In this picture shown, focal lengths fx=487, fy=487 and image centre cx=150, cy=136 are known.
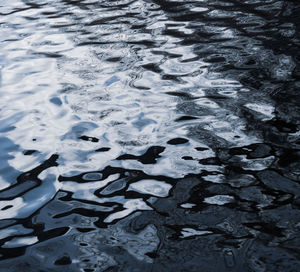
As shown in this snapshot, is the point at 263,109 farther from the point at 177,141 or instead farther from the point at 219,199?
the point at 219,199

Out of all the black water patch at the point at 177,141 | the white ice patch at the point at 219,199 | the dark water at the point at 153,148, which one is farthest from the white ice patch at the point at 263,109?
the white ice patch at the point at 219,199

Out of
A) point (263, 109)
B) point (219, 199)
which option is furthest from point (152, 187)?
point (263, 109)

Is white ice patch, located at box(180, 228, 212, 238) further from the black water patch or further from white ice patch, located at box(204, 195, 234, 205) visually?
the black water patch

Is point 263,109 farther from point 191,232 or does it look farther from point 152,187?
point 191,232

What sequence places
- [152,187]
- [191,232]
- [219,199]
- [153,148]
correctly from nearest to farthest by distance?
1. [191,232]
2. [219,199]
3. [152,187]
4. [153,148]

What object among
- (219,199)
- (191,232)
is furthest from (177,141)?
(191,232)

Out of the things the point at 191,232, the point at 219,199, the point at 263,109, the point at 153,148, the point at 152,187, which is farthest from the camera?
the point at 263,109

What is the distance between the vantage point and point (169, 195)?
2.93m

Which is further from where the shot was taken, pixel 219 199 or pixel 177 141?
pixel 177 141

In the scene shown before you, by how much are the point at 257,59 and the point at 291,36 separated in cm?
91

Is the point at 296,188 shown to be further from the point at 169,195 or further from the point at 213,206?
the point at 169,195

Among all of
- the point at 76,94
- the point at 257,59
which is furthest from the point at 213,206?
the point at 257,59

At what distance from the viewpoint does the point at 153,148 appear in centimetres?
348

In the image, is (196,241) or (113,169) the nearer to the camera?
(196,241)
